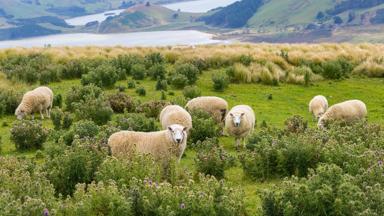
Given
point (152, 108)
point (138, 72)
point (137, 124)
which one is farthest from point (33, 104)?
point (138, 72)

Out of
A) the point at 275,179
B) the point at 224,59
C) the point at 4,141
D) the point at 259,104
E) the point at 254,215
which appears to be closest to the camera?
the point at 254,215

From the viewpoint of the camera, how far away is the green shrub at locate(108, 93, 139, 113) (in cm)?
1955

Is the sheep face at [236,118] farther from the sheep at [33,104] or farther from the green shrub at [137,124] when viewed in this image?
the sheep at [33,104]

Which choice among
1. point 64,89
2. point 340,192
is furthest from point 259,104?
point 340,192

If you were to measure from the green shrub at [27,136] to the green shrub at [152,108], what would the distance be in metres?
4.47

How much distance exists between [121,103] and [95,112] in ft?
7.63

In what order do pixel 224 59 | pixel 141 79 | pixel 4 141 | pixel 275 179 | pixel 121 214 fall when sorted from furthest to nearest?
pixel 224 59 < pixel 141 79 < pixel 4 141 < pixel 275 179 < pixel 121 214

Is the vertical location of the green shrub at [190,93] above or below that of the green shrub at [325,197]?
below

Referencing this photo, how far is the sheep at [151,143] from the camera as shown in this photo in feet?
36.9

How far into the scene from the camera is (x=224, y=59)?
30391 mm

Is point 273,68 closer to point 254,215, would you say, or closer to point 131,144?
point 131,144

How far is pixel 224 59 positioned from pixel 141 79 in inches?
242

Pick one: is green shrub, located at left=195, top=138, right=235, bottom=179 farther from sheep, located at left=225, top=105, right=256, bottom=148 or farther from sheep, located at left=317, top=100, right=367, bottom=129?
sheep, located at left=317, top=100, right=367, bottom=129

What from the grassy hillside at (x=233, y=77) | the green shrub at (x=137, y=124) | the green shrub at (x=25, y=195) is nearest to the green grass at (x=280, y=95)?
the grassy hillside at (x=233, y=77)
